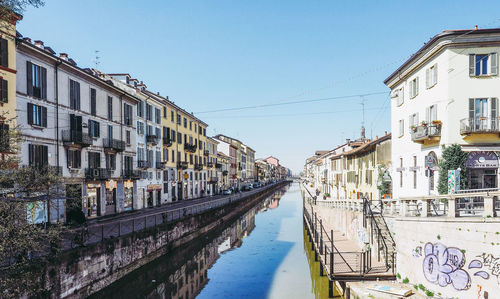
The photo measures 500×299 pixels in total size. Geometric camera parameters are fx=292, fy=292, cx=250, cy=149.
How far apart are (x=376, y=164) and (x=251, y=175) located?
95.4m

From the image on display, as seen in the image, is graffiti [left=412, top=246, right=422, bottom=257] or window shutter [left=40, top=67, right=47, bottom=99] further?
window shutter [left=40, top=67, right=47, bottom=99]

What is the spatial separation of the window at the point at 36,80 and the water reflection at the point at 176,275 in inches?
533

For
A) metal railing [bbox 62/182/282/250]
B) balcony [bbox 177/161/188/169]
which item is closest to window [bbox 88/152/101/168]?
metal railing [bbox 62/182/282/250]

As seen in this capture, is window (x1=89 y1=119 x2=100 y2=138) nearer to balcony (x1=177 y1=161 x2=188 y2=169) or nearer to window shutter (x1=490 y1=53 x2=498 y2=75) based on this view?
balcony (x1=177 y1=161 x2=188 y2=169)

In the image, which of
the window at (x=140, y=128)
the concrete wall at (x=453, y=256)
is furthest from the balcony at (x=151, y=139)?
the concrete wall at (x=453, y=256)

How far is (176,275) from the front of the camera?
19078 mm

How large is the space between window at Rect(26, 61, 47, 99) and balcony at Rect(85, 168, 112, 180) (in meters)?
6.93

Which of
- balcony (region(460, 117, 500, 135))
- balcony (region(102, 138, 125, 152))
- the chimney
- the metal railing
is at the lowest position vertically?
the metal railing

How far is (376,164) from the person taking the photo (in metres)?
30.7

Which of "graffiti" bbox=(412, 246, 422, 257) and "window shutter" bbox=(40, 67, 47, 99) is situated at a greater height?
"window shutter" bbox=(40, 67, 47, 99)

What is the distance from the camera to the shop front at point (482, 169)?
16.2 meters

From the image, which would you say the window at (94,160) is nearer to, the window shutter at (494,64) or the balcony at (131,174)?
the balcony at (131,174)

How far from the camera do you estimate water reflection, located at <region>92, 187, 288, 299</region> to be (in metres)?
15.9

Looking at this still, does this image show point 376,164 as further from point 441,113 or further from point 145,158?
point 145,158
